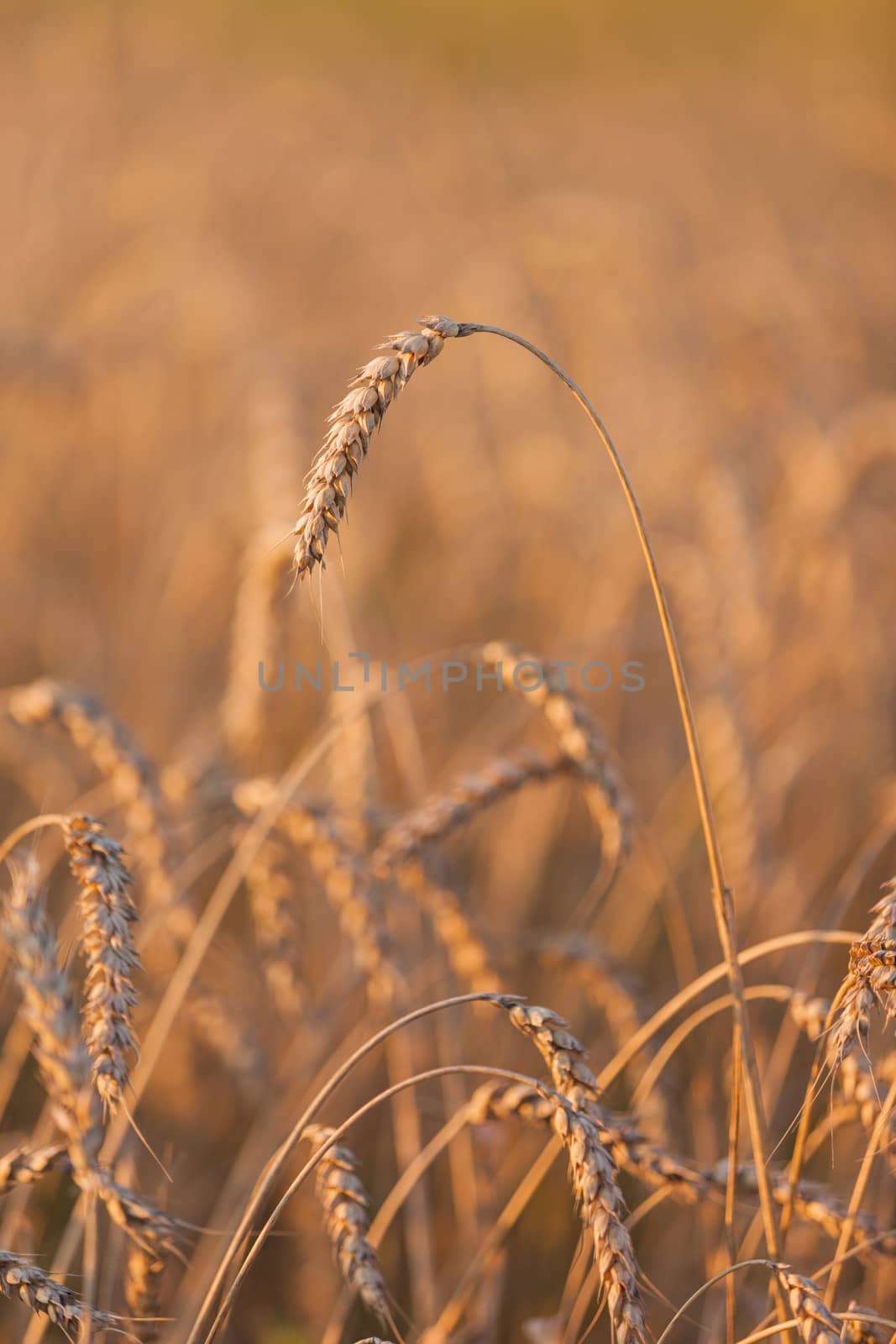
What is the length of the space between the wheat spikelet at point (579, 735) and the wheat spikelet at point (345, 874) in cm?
45

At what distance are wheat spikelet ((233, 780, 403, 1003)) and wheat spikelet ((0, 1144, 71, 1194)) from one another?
0.67 m

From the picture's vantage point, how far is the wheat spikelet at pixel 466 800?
5.81ft

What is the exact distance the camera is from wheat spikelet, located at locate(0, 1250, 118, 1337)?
1.14 metres

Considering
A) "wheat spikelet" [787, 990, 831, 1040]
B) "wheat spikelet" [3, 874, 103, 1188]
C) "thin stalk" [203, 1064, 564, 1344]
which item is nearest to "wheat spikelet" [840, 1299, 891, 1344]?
"wheat spikelet" [787, 990, 831, 1040]

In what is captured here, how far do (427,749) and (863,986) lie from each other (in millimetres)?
2610

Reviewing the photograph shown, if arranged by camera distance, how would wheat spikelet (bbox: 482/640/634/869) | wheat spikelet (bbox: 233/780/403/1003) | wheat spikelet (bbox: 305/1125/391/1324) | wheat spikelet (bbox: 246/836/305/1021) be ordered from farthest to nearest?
1. wheat spikelet (bbox: 246/836/305/1021)
2. wheat spikelet (bbox: 233/780/403/1003)
3. wheat spikelet (bbox: 482/640/634/869)
4. wheat spikelet (bbox: 305/1125/391/1324)

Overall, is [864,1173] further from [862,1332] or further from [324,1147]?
[324,1147]

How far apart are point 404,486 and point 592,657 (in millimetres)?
2599

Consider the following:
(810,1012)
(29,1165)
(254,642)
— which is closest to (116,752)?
(254,642)

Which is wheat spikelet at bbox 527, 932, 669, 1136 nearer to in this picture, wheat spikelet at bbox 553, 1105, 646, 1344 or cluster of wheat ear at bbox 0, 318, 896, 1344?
Result: cluster of wheat ear at bbox 0, 318, 896, 1344

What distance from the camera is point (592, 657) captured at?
3.55 meters

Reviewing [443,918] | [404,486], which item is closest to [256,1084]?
[443,918]

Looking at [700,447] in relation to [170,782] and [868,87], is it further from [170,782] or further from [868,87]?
[868,87]

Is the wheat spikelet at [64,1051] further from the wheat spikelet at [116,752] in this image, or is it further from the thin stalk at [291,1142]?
the wheat spikelet at [116,752]
